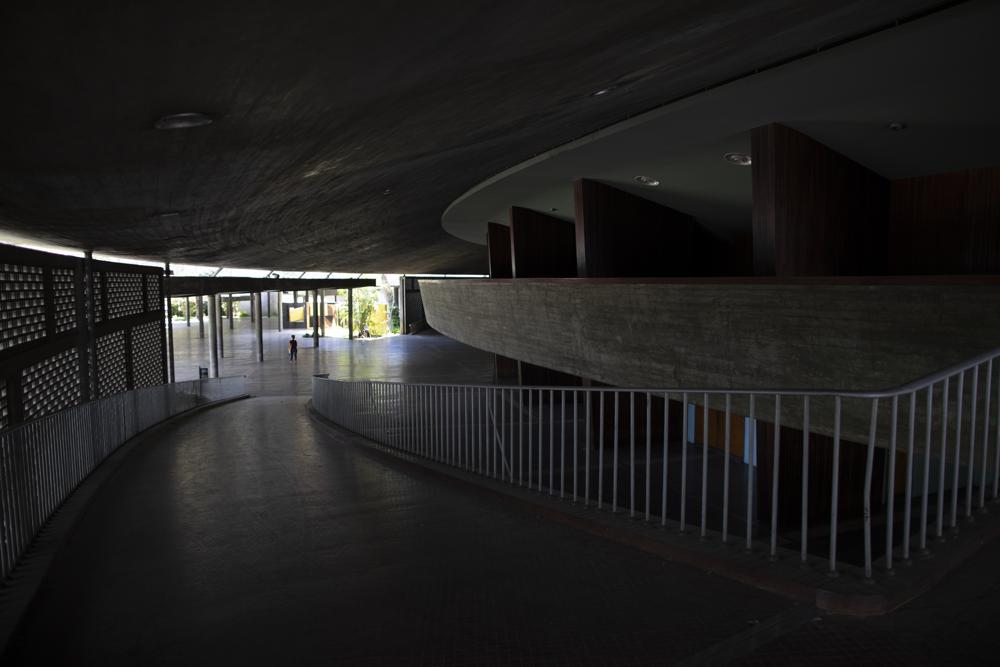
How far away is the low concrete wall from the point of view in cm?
541

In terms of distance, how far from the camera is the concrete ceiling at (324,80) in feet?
11.5

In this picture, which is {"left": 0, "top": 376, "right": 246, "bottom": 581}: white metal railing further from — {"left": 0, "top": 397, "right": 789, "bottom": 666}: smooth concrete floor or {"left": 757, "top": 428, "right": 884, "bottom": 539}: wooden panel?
{"left": 757, "top": 428, "right": 884, "bottom": 539}: wooden panel

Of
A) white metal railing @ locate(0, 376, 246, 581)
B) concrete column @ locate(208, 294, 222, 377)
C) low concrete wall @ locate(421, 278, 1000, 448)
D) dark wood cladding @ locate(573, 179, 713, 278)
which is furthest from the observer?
concrete column @ locate(208, 294, 222, 377)

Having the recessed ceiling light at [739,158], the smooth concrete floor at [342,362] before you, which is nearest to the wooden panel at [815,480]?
the recessed ceiling light at [739,158]

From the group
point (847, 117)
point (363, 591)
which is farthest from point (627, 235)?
point (363, 591)

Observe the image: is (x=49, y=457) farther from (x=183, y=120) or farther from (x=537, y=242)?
(x=537, y=242)

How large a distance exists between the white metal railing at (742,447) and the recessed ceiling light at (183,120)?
3.44 m

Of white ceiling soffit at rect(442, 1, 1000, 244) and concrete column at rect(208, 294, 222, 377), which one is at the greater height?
white ceiling soffit at rect(442, 1, 1000, 244)

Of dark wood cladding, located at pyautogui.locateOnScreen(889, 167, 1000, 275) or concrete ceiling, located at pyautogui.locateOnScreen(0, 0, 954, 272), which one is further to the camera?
dark wood cladding, located at pyautogui.locateOnScreen(889, 167, 1000, 275)

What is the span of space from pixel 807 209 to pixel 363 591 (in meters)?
6.98

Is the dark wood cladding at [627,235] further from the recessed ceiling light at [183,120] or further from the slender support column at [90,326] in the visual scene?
the slender support column at [90,326]

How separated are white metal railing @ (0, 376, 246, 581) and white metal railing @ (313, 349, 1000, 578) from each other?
3.47 m

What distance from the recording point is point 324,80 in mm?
4633

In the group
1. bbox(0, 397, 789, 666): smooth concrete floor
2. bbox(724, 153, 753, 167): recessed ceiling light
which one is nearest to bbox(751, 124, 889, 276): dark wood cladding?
bbox(724, 153, 753, 167): recessed ceiling light
